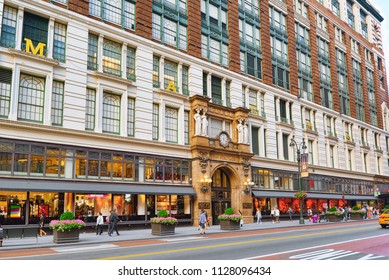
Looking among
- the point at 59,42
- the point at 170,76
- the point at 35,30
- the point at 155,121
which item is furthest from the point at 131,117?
the point at 35,30

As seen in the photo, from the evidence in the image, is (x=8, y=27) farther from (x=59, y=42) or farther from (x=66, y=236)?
(x=66, y=236)

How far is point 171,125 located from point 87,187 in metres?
10.7

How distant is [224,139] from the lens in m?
35.9

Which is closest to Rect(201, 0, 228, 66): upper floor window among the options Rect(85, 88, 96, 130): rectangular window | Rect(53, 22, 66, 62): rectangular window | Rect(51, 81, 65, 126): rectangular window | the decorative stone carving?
the decorative stone carving

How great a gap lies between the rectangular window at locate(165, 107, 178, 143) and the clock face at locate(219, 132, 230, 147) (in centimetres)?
520

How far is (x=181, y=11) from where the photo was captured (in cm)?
3553

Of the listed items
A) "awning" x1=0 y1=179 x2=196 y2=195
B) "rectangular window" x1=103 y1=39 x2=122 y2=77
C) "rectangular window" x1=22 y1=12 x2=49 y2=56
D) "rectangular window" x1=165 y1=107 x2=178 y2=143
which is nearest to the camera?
"awning" x1=0 y1=179 x2=196 y2=195

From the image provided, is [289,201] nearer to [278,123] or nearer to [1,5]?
[278,123]

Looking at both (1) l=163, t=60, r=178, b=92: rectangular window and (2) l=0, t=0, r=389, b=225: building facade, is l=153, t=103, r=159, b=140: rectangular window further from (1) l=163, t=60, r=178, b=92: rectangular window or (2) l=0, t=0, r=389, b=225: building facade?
(1) l=163, t=60, r=178, b=92: rectangular window

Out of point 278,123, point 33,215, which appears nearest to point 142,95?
point 33,215

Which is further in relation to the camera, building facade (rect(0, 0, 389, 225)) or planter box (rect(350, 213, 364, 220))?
planter box (rect(350, 213, 364, 220))

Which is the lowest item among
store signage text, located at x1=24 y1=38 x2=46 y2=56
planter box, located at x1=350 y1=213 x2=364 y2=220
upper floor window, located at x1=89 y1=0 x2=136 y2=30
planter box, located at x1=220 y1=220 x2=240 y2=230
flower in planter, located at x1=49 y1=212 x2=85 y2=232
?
planter box, located at x1=350 y1=213 x2=364 y2=220

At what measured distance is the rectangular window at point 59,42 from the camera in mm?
26125

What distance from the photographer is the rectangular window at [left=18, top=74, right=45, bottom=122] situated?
23891 mm
